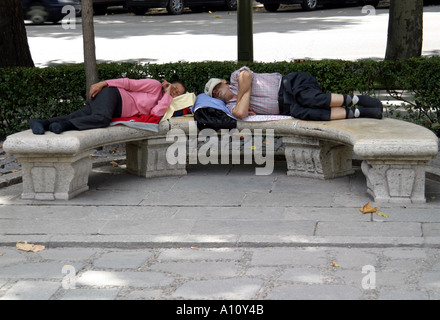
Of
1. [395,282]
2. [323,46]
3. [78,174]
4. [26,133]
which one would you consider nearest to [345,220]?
[395,282]

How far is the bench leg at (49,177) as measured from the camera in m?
6.44

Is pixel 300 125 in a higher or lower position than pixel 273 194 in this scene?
higher

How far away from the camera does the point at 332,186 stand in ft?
22.2

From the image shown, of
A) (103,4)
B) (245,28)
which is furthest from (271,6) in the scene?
(245,28)

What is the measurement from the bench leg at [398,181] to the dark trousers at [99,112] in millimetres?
2450

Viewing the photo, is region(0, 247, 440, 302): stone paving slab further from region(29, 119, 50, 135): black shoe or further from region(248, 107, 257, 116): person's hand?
region(248, 107, 257, 116): person's hand

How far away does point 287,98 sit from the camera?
283 inches

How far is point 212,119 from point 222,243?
2.08 meters

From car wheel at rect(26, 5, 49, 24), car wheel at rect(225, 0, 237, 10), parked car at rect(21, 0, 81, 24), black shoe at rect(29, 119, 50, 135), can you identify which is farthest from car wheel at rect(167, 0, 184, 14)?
black shoe at rect(29, 119, 50, 135)

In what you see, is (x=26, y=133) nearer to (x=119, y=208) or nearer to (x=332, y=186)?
(x=119, y=208)

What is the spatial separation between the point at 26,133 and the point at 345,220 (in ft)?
9.59

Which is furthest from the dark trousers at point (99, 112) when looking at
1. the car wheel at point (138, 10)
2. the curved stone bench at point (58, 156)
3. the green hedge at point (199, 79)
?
the car wheel at point (138, 10)

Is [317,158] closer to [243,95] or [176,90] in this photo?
[243,95]

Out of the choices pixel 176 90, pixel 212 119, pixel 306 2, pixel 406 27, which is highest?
pixel 406 27
